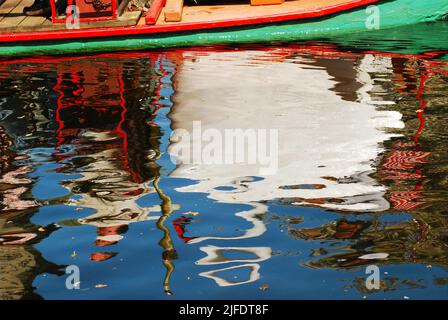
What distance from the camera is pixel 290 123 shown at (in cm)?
750

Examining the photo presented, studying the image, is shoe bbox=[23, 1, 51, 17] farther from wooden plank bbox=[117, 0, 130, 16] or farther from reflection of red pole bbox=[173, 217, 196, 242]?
reflection of red pole bbox=[173, 217, 196, 242]

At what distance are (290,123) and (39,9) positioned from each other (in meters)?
6.22

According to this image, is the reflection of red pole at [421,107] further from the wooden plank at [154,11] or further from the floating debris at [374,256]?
the wooden plank at [154,11]

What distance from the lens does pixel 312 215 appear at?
206 inches

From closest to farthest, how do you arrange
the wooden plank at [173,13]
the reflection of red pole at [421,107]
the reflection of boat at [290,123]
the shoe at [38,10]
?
1. the reflection of boat at [290,123]
2. the reflection of red pole at [421,107]
3. the wooden plank at [173,13]
4. the shoe at [38,10]

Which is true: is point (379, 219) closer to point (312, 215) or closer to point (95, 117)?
point (312, 215)

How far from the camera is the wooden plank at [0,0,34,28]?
11836mm

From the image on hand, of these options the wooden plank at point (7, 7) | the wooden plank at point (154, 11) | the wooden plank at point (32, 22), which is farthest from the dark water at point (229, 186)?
the wooden plank at point (7, 7)

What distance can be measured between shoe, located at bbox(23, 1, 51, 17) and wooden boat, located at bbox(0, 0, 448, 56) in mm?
175

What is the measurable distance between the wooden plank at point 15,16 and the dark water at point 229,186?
2006mm

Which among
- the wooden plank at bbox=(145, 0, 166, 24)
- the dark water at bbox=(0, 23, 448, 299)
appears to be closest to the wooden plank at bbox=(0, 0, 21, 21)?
the wooden plank at bbox=(145, 0, 166, 24)

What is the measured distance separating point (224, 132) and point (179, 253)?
107 inches

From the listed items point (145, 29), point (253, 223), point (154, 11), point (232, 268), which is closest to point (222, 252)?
point (232, 268)

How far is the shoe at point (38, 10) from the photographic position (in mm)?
12211
